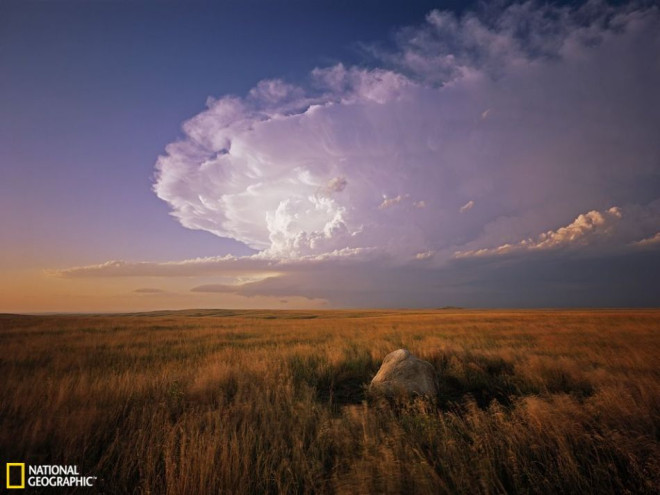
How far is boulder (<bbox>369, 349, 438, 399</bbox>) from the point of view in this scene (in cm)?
689

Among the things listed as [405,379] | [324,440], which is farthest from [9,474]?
[405,379]

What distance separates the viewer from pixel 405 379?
7145mm

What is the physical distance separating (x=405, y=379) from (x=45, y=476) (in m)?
6.56

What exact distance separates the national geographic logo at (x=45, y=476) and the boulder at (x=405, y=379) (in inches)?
224

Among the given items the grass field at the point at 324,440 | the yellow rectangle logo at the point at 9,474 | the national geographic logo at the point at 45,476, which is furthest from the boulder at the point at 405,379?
the yellow rectangle logo at the point at 9,474

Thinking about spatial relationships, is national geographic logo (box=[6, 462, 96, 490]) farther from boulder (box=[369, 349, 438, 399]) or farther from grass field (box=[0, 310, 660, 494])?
boulder (box=[369, 349, 438, 399])

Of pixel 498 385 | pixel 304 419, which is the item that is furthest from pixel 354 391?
pixel 498 385

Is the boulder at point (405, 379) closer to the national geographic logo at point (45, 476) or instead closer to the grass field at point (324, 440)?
the grass field at point (324, 440)

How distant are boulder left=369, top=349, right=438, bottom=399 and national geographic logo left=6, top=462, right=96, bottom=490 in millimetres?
5690

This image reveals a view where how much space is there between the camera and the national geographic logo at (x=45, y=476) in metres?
Result: 3.29

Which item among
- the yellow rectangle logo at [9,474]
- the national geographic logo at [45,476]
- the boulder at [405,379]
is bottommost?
the boulder at [405,379]

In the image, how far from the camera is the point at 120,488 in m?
3.36

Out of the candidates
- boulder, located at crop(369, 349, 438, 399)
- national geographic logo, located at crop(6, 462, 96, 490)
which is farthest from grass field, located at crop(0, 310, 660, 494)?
boulder, located at crop(369, 349, 438, 399)

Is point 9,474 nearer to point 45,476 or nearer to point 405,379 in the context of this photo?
point 45,476
